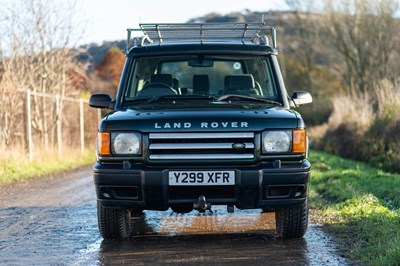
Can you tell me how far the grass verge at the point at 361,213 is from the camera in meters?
5.98

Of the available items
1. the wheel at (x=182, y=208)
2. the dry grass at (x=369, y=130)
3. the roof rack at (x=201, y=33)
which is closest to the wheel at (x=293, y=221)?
the wheel at (x=182, y=208)

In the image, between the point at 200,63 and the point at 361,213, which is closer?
the point at 200,63

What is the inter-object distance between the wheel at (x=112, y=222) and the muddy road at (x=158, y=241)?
0.10 meters

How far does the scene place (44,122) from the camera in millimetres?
20328

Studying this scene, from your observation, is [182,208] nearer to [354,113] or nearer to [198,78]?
[198,78]

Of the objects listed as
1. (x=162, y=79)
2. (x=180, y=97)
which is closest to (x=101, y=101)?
(x=162, y=79)

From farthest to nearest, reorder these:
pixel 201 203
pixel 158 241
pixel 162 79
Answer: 1. pixel 162 79
2. pixel 158 241
3. pixel 201 203

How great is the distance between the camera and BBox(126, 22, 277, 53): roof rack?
795cm

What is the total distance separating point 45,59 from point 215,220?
14389 millimetres

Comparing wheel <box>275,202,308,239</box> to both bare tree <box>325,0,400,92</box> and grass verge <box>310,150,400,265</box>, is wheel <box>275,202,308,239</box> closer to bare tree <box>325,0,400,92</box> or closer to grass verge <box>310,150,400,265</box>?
grass verge <box>310,150,400,265</box>

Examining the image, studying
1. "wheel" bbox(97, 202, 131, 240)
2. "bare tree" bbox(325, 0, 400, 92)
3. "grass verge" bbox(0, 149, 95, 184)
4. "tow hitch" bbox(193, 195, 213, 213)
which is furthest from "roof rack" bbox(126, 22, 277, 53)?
"bare tree" bbox(325, 0, 400, 92)

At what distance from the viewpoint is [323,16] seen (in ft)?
118

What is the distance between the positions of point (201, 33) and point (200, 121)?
2297 mm

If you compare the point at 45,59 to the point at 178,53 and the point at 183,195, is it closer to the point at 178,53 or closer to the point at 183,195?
the point at 178,53
